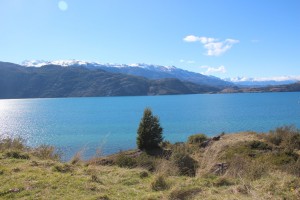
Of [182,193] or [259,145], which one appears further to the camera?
[259,145]

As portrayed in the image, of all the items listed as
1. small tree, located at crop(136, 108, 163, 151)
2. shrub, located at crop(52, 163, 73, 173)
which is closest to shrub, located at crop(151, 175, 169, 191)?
shrub, located at crop(52, 163, 73, 173)

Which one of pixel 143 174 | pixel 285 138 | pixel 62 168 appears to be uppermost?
pixel 62 168

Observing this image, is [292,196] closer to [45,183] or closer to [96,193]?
[96,193]

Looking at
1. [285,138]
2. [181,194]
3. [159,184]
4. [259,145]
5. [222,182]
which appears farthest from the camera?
[285,138]

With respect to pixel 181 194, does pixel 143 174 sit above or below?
below

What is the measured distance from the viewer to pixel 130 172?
7.81 m

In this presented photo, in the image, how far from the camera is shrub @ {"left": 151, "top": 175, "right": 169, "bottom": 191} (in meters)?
6.34

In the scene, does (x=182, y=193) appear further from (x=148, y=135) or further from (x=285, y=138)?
(x=148, y=135)

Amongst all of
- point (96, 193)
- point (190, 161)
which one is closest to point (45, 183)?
point (96, 193)

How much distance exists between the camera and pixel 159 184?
21.1ft

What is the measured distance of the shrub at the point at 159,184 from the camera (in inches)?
250

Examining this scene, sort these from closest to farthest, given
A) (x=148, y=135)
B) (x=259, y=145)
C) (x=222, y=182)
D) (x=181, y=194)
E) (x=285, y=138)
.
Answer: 1. (x=181, y=194)
2. (x=222, y=182)
3. (x=259, y=145)
4. (x=285, y=138)
5. (x=148, y=135)

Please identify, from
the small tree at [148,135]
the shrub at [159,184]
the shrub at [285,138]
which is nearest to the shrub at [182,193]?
the shrub at [159,184]

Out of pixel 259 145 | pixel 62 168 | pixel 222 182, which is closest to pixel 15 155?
pixel 62 168
